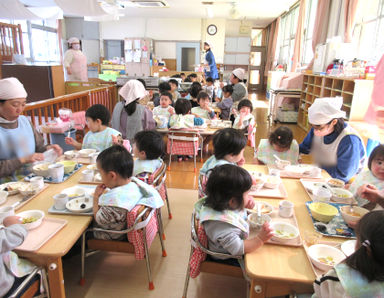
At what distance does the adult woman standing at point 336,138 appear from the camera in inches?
86.0

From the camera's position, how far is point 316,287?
3.46ft

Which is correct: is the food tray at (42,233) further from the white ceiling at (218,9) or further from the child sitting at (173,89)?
the white ceiling at (218,9)

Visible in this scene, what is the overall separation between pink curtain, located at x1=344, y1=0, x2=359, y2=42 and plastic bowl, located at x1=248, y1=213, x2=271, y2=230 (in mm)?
5718

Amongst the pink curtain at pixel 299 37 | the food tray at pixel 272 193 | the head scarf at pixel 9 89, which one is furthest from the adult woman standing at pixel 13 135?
the pink curtain at pixel 299 37

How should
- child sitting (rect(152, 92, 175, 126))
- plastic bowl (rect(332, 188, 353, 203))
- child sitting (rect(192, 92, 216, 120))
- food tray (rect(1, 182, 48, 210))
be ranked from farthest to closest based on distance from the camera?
child sitting (rect(192, 92, 216, 120)) → child sitting (rect(152, 92, 175, 126)) → plastic bowl (rect(332, 188, 353, 203)) → food tray (rect(1, 182, 48, 210))

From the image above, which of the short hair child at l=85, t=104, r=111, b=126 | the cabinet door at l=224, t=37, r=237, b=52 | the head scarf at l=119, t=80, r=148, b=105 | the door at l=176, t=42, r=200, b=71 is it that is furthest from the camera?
the cabinet door at l=224, t=37, r=237, b=52

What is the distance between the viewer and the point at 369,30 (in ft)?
18.0

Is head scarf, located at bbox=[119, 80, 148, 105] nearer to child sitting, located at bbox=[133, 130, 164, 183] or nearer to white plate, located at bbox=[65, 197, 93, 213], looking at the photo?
child sitting, located at bbox=[133, 130, 164, 183]

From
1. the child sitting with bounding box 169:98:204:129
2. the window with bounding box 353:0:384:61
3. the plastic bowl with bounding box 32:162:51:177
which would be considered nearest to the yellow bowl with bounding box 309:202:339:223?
the plastic bowl with bounding box 32:162:51:177

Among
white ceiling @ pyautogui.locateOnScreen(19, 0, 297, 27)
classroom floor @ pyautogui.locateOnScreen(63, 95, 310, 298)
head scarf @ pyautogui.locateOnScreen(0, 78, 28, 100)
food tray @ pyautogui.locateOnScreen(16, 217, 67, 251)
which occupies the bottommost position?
classroom floor @ pyautogui.locateOnScreen(63, 95, 310, 298)

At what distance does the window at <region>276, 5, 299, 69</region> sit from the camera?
400 inches

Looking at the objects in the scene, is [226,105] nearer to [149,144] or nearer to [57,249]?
[149,144]

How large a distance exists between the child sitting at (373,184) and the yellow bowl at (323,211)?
0.19 meters

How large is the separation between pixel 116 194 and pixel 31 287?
0.59 metres
